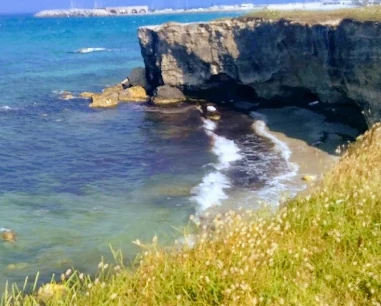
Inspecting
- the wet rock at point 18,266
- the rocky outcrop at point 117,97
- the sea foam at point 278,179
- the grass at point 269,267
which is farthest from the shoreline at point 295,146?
the rocky outcrop at point 117,97

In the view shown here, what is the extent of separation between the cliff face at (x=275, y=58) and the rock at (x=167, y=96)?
2.02 feet

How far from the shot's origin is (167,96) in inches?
1630

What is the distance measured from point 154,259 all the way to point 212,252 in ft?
2.65

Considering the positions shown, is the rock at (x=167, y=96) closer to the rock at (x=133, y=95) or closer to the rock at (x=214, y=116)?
the rock at (x=133, y=95)

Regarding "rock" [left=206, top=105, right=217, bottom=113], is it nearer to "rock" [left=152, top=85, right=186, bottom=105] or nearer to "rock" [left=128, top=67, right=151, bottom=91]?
"rock" [left=152, top=85, right=186, bottom=105]

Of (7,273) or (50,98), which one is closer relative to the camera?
(7,273)

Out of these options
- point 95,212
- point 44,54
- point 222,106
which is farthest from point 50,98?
point 44,54

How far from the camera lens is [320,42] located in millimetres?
30906

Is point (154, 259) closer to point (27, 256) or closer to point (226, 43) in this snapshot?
point (27, 256)

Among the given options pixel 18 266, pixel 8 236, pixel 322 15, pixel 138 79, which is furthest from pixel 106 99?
pixel 18 266

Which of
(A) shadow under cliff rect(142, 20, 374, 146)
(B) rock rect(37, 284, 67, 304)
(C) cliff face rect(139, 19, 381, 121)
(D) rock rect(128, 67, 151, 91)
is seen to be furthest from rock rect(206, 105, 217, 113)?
(B) rock rect(37, 284, 67, 304)

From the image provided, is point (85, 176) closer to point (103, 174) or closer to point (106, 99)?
point (103, 174)

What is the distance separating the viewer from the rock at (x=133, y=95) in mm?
43103

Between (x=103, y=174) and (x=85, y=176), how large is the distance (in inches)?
32.1
